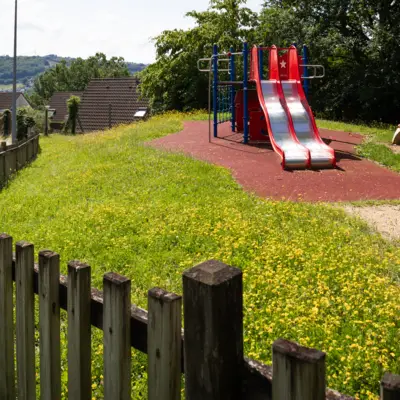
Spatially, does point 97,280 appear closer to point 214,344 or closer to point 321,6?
point 214,344

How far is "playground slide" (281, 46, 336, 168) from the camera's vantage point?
13.2m

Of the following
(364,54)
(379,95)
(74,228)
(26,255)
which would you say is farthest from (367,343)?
(364,54)

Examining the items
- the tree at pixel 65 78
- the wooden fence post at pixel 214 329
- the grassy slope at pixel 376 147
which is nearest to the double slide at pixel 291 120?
the grassy slope at pixel 376 147

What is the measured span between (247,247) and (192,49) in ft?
88.1

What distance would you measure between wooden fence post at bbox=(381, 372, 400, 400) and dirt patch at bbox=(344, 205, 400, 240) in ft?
21.4

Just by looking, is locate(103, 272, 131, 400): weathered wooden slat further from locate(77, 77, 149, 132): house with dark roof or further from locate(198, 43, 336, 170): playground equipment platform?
locate(77, 77, 149, 132): house with dark roof

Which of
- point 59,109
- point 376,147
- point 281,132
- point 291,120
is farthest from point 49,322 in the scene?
point 59,109

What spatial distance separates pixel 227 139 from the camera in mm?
17641

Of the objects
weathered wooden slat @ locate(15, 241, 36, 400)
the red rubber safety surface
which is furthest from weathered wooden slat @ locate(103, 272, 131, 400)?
the red rubber safety surface

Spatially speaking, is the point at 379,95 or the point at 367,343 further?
the point at 379,95

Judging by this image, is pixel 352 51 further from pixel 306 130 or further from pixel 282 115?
pixel 306 130

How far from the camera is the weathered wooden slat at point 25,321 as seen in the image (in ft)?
8.53

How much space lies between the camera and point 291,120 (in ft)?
50.2

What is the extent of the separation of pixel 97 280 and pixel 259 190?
5.48 m
